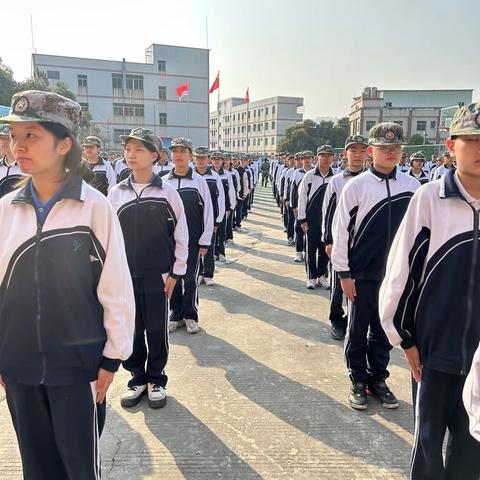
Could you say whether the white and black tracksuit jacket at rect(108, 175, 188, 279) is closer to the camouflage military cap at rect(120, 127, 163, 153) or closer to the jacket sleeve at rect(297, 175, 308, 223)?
the camouflage military cap at rect(120, 127, 163, 153)

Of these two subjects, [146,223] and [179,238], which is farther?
[179,238]

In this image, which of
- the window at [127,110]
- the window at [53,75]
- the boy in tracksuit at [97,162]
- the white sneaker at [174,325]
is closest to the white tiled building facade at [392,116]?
the window at [127,110]

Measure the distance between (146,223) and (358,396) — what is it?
2266 millimetres

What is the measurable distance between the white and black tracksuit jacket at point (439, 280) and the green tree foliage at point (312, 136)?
53.0 metres

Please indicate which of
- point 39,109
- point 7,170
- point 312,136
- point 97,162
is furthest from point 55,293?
point 312,136

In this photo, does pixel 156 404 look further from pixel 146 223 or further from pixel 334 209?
pixel 334 209

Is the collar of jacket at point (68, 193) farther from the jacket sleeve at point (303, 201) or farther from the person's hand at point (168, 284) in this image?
the jacket sleeve at point (303, 201)

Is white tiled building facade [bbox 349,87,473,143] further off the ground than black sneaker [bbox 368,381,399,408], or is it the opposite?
white tiled building facade [bbox 349,87,473,143]

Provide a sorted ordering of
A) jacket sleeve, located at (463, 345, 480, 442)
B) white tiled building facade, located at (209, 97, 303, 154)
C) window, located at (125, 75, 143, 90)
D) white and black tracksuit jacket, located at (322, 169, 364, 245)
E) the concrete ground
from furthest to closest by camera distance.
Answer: white tiled building facade, located at (209, 97, 303, 154)
window, located at (125, 75, 143, 90)
white and black tracksuit jacket, located at (322, 169, 364, 245)
the concrete ground
jacket sleeve, located at (463, 345, 480, 442)

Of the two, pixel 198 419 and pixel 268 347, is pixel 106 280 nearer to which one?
pixel 198 419

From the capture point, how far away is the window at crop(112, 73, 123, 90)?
43.9m

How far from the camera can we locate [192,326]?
16.1ft

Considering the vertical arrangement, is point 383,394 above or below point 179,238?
below

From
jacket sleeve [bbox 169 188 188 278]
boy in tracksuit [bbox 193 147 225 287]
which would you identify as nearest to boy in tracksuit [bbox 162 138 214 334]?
jacket sleeve [bbox 169 188 188 278]
